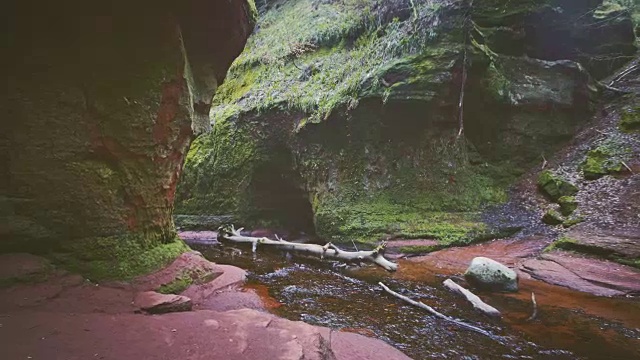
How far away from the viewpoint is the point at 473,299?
5.77 meters

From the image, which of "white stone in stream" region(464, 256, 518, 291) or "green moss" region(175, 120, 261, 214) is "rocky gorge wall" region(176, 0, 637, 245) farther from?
"white stone in stream" region(464, 256, 518, 291)

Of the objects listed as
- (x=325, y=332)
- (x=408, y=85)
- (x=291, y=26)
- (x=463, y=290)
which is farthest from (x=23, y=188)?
(x=291, y=26)

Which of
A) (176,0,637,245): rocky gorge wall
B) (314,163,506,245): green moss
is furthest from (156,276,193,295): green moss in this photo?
(176,0,637,245): rocky gorge wall

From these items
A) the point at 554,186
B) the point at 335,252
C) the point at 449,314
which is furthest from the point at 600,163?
the point at 449,314

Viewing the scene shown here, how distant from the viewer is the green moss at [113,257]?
4363 millimetres

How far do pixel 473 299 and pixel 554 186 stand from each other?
248 inches

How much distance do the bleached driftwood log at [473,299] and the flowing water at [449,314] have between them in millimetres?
104

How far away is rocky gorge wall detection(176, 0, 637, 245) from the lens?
426 inches

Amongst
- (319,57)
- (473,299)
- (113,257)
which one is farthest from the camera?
(319,57)

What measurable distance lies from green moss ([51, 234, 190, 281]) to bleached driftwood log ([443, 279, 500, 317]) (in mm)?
4586

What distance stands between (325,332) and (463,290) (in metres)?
3.23

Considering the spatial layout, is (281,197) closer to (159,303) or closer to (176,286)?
(176,286)

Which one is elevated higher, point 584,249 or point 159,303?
point 159,303

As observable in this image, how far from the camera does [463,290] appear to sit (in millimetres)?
6145
